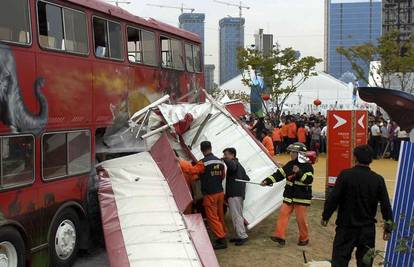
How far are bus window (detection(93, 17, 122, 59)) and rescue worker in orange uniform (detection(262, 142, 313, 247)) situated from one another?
11.3 feet

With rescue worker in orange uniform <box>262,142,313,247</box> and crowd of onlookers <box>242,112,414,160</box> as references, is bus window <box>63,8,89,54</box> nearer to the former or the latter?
rescue worker in orange uniform <box>262,142,313,247</box>

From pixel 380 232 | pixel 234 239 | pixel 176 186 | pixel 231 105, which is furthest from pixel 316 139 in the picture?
pixel 176 186

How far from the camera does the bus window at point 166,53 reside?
1138 centimetres

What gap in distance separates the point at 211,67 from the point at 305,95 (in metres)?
35.6

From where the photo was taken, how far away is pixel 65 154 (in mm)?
8086

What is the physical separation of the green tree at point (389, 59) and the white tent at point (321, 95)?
2849 mm

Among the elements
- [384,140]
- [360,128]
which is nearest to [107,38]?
[360,128]

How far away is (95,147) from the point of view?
905 centimetres

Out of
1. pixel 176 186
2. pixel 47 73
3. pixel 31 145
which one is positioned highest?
pixel 47 73

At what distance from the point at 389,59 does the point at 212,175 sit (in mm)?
21729

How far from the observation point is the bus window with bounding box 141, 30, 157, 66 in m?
10.6

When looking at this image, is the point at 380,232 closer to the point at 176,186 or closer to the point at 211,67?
the point at 176,186

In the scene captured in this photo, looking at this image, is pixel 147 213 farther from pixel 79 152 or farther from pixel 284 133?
pixel 284 133

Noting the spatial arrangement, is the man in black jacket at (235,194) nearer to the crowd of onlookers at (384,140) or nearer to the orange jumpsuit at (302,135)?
the orange jumpsuit at (302,135)
